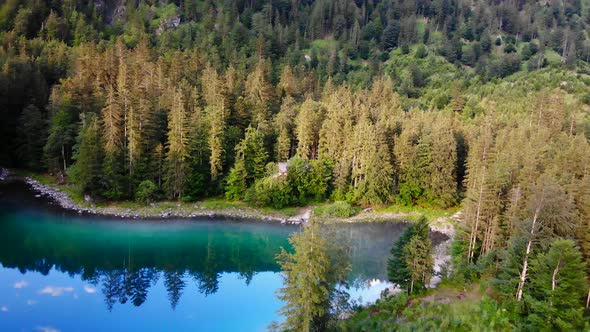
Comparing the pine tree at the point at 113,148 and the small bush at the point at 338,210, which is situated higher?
the pine tree at the point at 113,148

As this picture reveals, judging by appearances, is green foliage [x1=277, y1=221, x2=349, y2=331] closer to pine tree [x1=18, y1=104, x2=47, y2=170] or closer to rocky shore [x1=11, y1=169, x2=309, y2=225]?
rocky shore [x1=11, y1=169, x2=309, y2=225]

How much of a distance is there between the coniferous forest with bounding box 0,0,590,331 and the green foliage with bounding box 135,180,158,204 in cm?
20

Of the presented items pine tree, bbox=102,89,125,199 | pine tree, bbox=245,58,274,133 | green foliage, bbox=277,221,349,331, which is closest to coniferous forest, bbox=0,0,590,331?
pine tree, bbox=102,89,125,199

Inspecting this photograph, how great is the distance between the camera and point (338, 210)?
57562 mm

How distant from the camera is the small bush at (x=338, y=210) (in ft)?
188

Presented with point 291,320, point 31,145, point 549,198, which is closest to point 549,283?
point 549,198

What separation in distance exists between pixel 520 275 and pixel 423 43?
10336cm

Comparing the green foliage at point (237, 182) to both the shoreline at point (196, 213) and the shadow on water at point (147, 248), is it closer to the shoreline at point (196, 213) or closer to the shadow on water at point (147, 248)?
the shoreline at point (196, 213)

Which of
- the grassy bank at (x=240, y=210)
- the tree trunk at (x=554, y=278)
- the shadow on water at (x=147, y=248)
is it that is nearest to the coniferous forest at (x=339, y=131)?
the tree trunk at (x=554, y=278)

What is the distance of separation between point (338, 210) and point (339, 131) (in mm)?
11233

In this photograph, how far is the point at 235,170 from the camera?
58.5 meters

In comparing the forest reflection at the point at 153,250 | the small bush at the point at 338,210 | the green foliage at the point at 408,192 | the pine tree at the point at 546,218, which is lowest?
the forest reflection at the point at 153,250

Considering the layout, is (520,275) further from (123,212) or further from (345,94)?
(345,94)

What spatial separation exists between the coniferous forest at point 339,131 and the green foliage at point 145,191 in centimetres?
20
